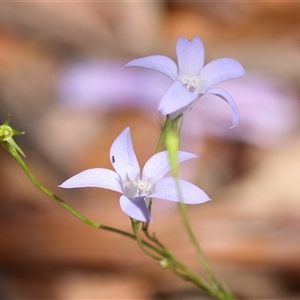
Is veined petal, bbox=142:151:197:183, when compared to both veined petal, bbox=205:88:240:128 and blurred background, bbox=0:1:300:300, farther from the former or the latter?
blurred background, bbox=0:1:300:300

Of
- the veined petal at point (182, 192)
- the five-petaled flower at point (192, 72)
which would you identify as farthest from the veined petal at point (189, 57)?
the veined petal at point (182, 192)

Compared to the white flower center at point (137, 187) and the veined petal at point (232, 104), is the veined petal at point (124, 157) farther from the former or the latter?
the veined petal at point (232, 104)

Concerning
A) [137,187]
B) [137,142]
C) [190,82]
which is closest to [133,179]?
[137,187]

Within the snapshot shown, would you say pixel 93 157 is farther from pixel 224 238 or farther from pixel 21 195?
pixel 224 238

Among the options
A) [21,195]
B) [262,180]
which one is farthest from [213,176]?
[21,195]

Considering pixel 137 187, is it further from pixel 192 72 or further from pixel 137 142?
pixel 137 142

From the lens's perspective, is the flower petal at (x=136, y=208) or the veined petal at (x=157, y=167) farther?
the veined petal at (x=157, y=167)

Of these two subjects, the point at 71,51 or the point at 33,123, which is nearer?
the point at 33,123
